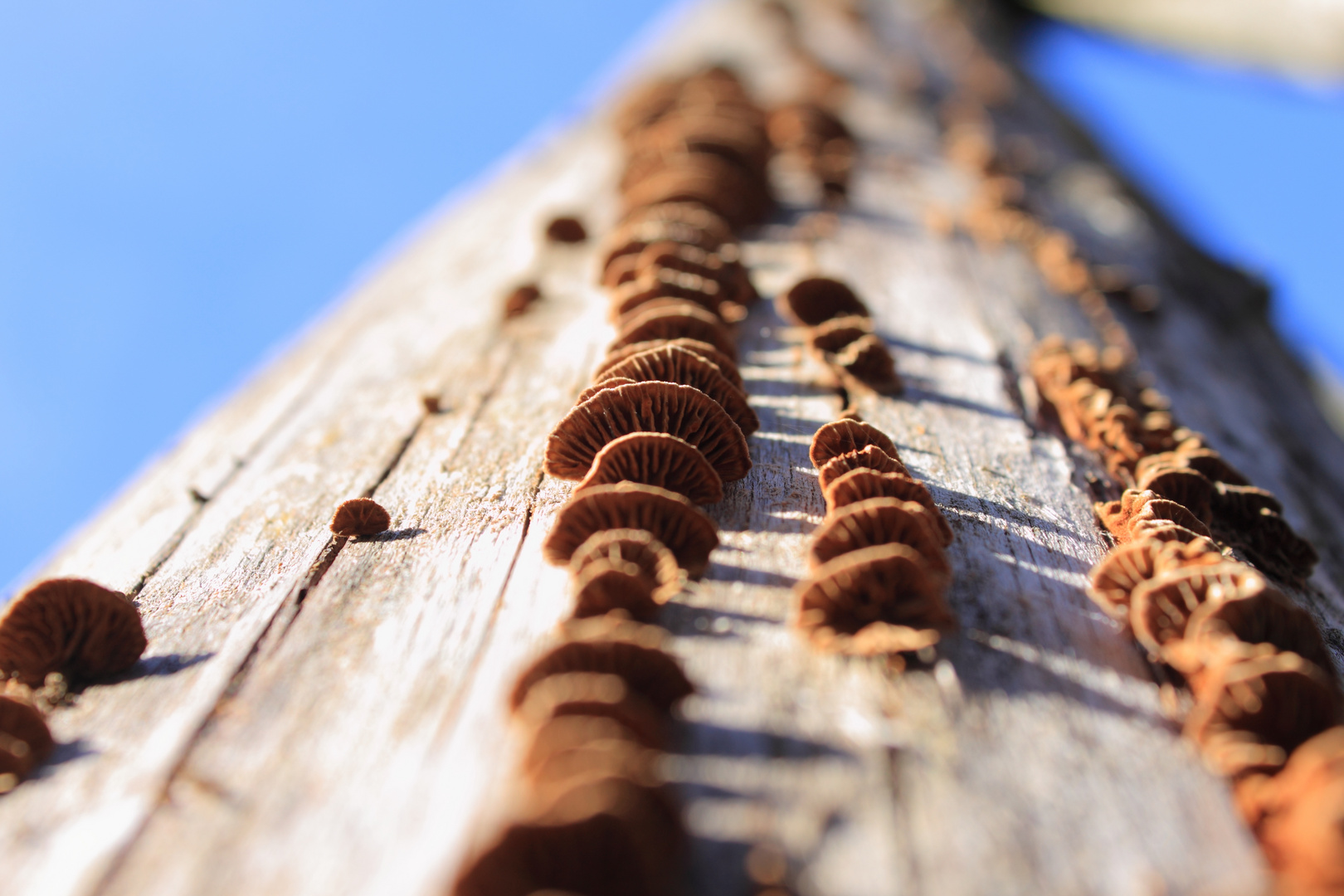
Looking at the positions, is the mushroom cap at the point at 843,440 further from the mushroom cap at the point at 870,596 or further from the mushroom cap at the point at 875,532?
the mushroom cap at the point at 870,596

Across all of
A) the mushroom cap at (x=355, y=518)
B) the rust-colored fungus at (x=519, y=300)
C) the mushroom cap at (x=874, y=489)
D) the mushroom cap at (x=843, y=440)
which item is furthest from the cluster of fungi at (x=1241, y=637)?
the rust-colored fungus at (x=519, y=300)

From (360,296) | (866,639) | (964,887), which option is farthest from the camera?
(360,296)

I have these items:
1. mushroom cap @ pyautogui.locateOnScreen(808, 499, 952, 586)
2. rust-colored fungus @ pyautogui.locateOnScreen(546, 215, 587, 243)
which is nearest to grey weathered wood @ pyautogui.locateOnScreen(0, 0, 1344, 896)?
Result: mushroom cap @ pyautogui.locateOnScreen(808, 499, 952, 586)

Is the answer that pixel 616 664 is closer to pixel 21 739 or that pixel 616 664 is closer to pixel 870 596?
pixel 870 596

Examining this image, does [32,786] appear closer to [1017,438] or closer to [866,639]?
[866,639]

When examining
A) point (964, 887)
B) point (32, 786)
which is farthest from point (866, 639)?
point (32, 786)

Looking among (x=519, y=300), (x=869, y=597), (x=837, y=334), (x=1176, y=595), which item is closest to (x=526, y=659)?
(x=869, y=597)
